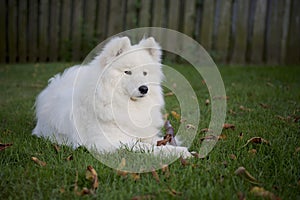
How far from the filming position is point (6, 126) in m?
3.98

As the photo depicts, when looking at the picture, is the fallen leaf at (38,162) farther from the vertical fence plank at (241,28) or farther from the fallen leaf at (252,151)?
the vertical fence plank at (241,28)

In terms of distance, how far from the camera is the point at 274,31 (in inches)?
304

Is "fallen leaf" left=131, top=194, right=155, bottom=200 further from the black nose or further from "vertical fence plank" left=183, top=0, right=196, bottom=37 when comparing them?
"vertical fence plank" left=183, top=0, right=196, bottom=37

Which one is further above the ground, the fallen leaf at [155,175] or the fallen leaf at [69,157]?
the fallen leaf at [155,175]

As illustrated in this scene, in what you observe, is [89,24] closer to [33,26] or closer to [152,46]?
[33,26]

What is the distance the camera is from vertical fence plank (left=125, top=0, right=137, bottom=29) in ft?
27.8

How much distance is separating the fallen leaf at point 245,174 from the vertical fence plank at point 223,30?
5.82 metres

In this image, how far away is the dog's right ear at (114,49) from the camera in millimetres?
3184

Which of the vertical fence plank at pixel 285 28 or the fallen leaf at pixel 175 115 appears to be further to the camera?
the vertical fence plank at pixel 285 28

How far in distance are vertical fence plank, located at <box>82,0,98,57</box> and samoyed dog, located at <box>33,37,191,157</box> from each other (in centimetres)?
545

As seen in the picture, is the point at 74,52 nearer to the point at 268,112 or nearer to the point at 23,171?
the point at 268,112

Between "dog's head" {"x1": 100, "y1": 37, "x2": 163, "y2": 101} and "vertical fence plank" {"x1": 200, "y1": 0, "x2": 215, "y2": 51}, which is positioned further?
"vertical fence plank" {"x1": 200, "y1": 0, "x2": 215, "y2": 51}

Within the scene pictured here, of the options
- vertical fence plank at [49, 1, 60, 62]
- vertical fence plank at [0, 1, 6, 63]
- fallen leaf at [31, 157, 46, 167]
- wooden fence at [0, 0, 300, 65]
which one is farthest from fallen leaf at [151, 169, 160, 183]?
vertical fence plank at [0, 1, 6, 63]

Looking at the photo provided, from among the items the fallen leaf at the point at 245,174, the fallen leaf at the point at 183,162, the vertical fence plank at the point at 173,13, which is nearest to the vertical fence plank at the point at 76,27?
the vertical fence plank at the point at 173,13
